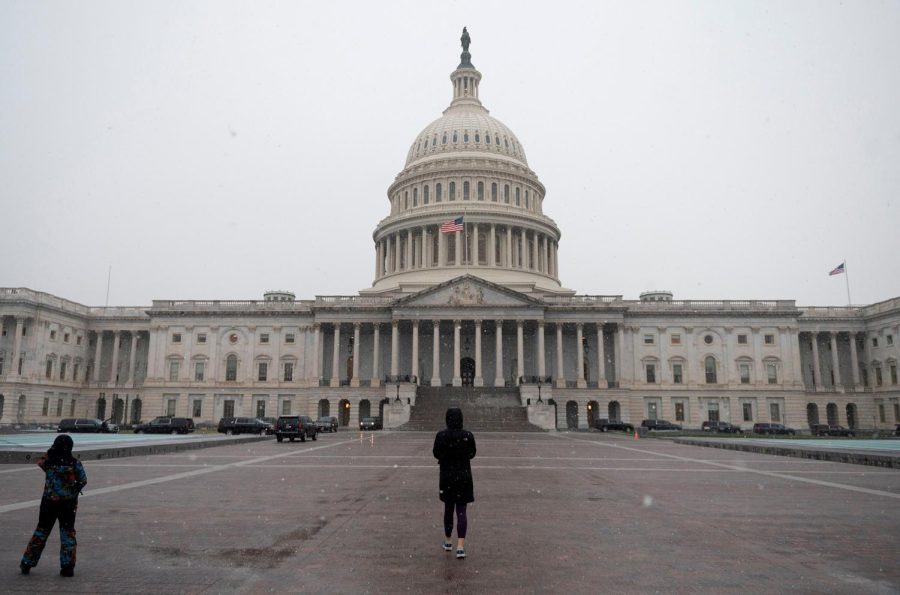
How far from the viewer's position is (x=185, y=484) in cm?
1831

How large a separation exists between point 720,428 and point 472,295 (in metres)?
29.9

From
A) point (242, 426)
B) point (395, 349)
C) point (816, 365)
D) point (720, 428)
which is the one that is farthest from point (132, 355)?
point (816, 365)

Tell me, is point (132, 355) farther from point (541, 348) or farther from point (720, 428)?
point (720, 428)

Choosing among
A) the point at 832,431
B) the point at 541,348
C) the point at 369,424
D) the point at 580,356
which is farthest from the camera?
the point at 580,356

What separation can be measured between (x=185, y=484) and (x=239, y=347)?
70.3 metres

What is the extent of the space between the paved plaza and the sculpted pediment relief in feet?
185

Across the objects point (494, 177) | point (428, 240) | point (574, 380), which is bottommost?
point (574, 380)

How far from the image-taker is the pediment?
78.3m

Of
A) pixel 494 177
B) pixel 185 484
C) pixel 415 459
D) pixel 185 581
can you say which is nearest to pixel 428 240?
pixel 494 177

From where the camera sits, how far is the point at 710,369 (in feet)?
275

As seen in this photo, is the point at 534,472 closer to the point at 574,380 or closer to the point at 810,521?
the point at 810,521

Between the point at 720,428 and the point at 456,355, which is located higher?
the point at 456,355

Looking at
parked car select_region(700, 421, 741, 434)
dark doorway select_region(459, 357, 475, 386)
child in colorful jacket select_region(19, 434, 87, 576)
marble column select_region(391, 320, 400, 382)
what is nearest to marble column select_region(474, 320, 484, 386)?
dark doorway select_region(459, 357, 475, 386)

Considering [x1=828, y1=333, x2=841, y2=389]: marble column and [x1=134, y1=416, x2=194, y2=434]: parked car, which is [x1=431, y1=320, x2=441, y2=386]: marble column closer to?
[x1=134, y1=416, x2=194, y2=434]: parked car
